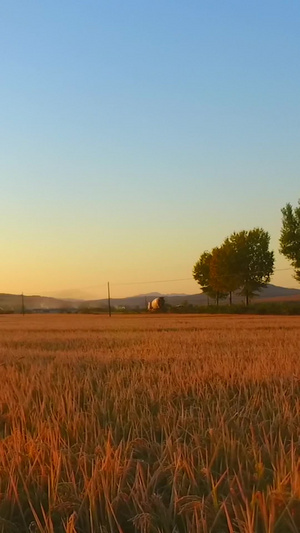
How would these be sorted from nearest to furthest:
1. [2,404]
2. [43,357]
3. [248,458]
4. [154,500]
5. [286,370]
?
[154,500], [248,458], [2,404], [286,370], [43,357]

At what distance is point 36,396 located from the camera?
5.96m

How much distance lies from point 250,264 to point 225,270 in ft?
9.22

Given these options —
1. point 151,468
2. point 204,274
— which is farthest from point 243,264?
point 151,468

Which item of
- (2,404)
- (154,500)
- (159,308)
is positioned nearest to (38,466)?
(154,500)

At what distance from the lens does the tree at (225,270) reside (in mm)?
69188

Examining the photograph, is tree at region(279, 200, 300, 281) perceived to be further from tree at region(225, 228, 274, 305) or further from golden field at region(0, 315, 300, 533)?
golden field at region(0, 315, 300, 533)

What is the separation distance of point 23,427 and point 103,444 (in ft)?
2.54

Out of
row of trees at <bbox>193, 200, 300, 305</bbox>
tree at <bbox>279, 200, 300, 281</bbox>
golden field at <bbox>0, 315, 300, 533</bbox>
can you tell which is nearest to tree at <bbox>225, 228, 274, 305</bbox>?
row of trees at <bbox>193, 200, 300, 305</bbox>

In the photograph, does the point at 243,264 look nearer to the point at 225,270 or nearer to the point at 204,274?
the point at 225,270

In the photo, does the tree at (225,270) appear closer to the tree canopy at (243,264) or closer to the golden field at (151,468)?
the tree canopy at (243,264)

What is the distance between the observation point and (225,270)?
6931 cm

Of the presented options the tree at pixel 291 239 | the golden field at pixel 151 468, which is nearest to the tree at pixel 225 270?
the tree at pixel 291 239

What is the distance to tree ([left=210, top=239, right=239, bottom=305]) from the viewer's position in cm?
6919

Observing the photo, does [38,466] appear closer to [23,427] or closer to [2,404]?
[23,427]
